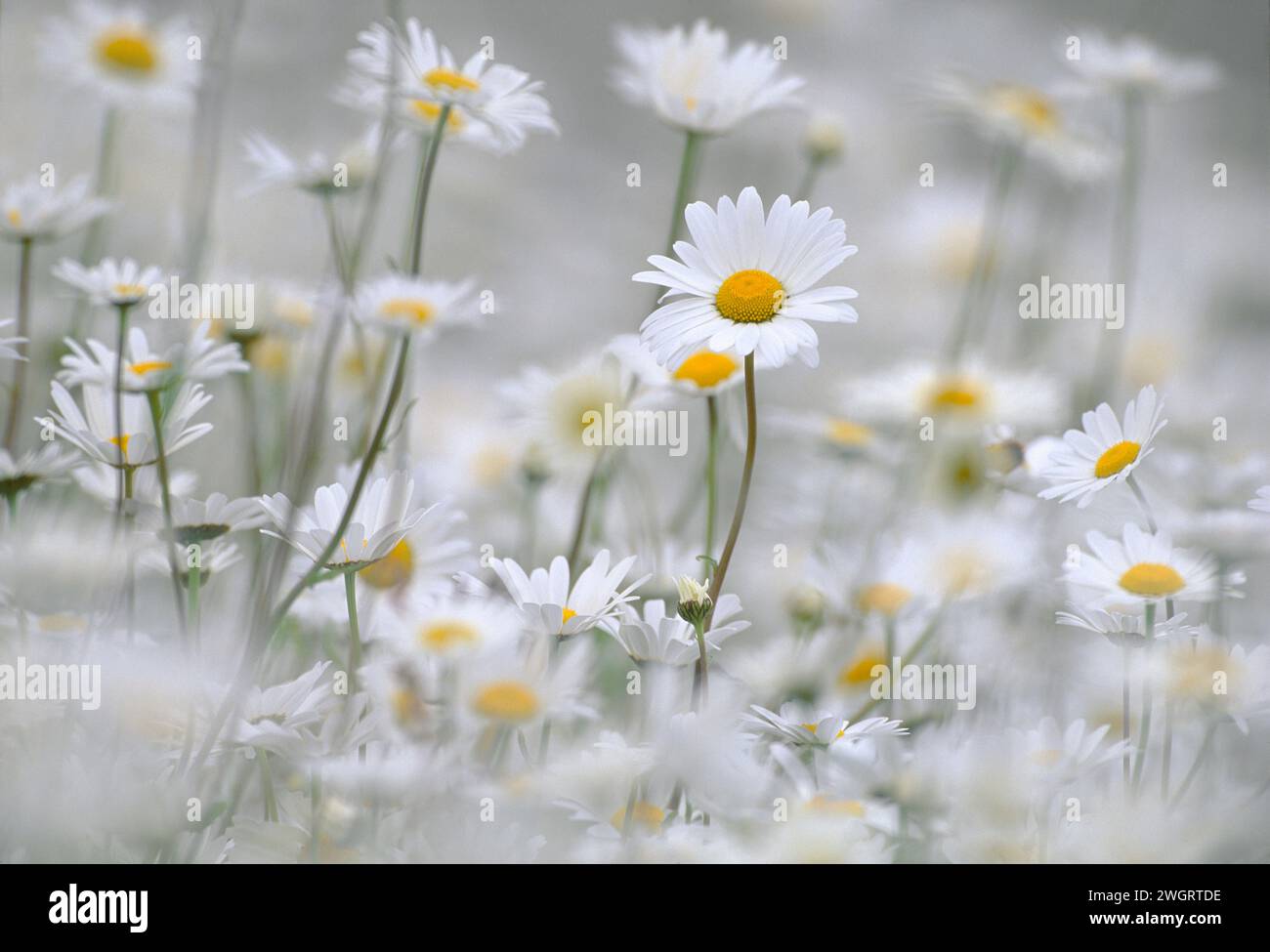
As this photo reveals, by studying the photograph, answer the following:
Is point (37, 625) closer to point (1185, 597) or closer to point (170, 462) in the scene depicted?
point (170, 462)

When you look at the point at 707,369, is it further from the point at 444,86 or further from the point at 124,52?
the point at 124,52

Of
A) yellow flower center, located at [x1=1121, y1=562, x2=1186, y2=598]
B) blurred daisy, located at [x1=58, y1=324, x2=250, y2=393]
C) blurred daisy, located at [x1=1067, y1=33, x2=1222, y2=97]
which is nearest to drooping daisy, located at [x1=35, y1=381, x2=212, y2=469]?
blurred daisy, located at [x1=58, y1=324, x2=250, y2=393]

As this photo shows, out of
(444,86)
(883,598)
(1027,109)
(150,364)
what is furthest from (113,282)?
(1027,109)

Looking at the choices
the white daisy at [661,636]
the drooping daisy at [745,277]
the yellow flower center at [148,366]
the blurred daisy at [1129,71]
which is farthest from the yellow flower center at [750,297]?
the blurred daisy at [1129,71]

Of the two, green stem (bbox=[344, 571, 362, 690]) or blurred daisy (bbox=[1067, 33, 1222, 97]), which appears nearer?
green stem (bbox=[344, 571, 362, 690])

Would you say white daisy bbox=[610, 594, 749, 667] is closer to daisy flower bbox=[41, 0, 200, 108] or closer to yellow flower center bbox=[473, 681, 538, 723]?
yellow flower center bbox=[473, 681, 538, 723]

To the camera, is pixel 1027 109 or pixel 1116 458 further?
pixel 1027 109
